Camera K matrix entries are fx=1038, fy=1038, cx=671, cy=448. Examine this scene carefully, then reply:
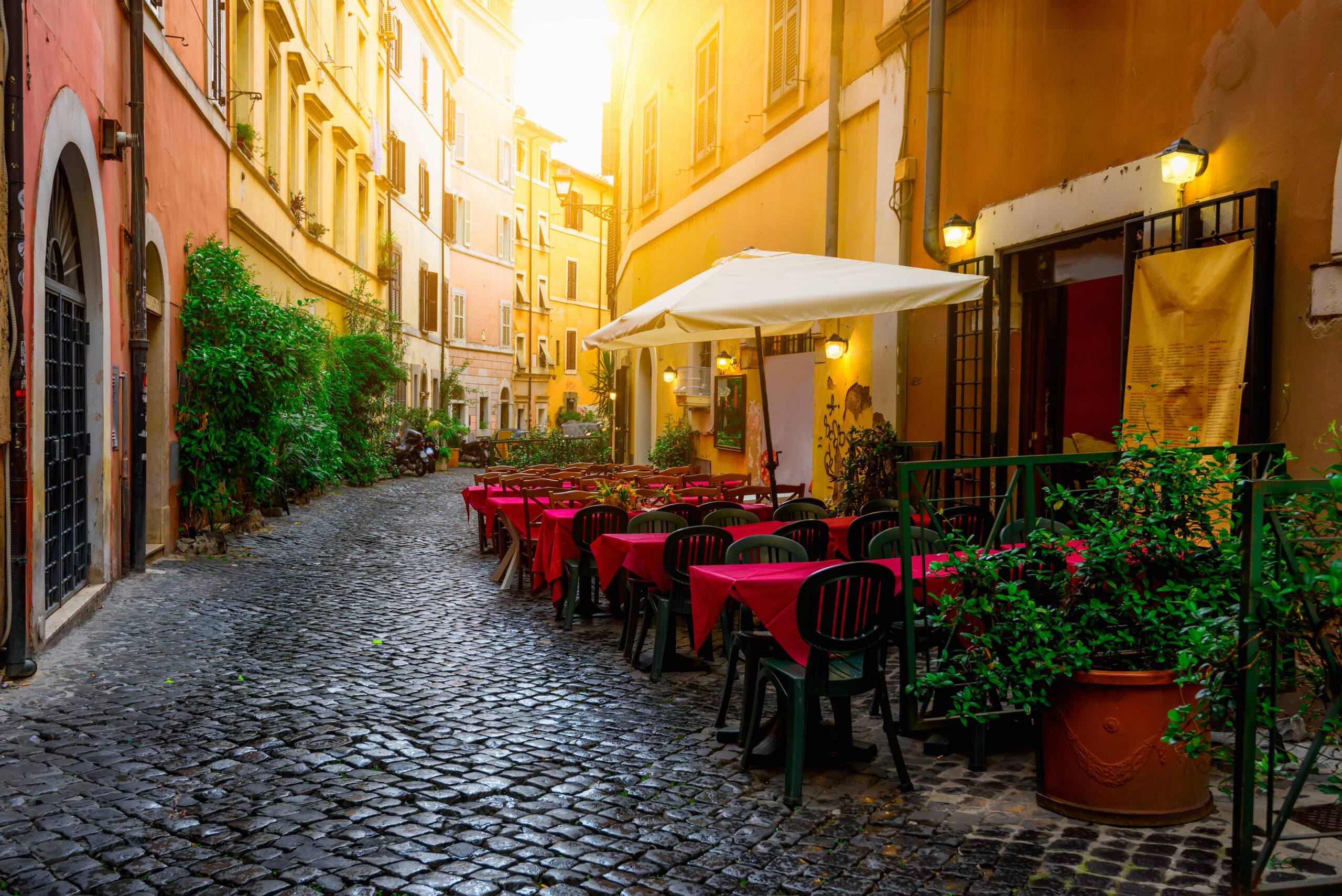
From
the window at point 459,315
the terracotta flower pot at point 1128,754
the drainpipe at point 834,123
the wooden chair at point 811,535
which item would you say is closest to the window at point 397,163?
the window at point 459,315

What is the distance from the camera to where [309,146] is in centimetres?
1772

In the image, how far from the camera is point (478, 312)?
34.8 meters

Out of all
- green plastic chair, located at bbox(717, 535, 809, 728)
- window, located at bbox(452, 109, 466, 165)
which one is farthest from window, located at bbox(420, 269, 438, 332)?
green plastic chair, located at bbox(717, 535, 809, 728)

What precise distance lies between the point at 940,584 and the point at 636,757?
1.53 meters

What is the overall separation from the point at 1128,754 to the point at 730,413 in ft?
34.8

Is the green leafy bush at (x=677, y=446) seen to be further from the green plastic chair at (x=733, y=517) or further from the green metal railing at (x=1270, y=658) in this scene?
the green metal railing at (x=1270, y=658)

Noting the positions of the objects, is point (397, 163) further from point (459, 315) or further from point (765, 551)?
point (765, 551)

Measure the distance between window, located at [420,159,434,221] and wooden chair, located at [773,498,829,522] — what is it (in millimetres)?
23201

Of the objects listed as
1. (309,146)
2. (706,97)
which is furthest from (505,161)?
(706,97)

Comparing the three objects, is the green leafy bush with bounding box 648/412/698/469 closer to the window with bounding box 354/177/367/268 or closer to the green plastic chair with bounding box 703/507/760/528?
the green plastic chair with bounding box 703/507/760/528

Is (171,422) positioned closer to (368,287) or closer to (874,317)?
(874,317)

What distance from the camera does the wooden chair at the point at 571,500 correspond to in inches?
326

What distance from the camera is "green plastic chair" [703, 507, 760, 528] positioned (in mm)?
6957

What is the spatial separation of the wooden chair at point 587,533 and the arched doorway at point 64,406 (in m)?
3.18
